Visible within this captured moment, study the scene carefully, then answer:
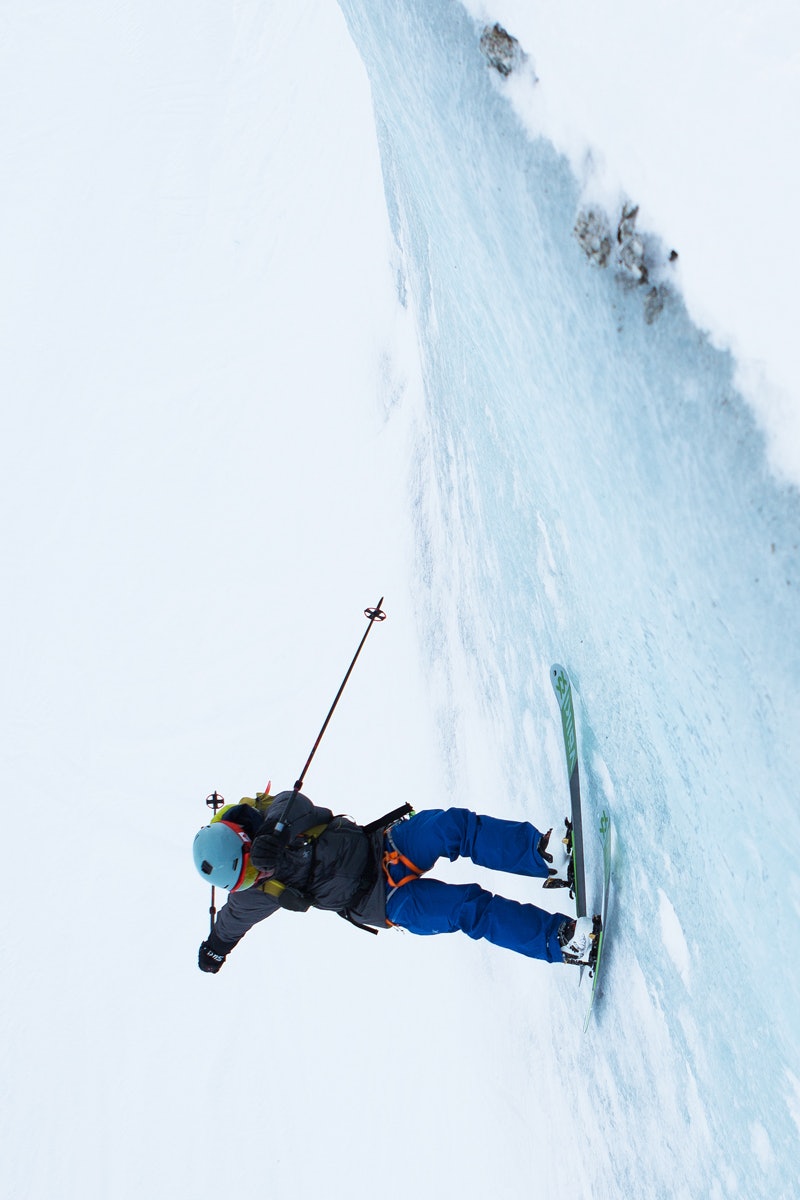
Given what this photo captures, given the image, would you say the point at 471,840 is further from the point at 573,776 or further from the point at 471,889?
the point at 573,776

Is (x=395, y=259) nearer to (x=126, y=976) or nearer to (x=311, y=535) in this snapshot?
(x=311, y=535)

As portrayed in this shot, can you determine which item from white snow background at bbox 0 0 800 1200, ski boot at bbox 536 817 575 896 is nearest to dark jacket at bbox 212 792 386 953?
ski boot at bbox 536 817 575 896

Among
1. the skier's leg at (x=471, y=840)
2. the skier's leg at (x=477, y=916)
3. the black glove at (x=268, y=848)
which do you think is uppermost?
the skier's leg at (x=471, y=840)

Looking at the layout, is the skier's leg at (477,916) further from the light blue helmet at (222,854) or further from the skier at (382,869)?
the light blue helmet at (222,854)

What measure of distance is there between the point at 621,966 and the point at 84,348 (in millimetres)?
10257

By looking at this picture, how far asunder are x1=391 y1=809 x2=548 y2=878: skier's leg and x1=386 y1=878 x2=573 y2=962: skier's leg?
0.11 m

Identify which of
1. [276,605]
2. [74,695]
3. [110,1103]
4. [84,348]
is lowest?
[110,1103]

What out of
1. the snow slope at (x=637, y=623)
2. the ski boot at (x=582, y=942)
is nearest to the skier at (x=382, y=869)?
the ski boot at (x=582, y=942)

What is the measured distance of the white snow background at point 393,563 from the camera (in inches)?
63.8

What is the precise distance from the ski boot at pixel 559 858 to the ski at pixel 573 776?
2.0 inches

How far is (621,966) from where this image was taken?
3062 millimetres

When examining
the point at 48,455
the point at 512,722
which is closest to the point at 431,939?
the point at 512,722

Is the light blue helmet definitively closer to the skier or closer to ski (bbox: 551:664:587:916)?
the skier

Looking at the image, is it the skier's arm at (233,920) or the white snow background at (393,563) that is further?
the skier's arm at (233,920)
